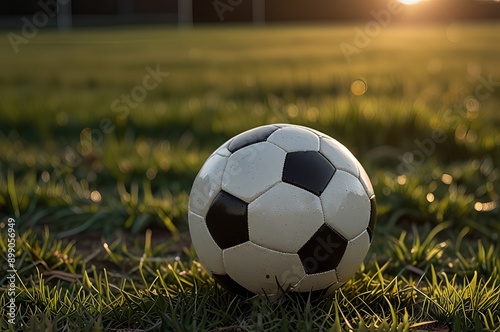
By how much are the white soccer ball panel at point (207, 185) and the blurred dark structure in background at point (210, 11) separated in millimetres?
21520

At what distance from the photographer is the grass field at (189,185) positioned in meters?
2.57

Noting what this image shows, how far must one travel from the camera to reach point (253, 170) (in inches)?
104

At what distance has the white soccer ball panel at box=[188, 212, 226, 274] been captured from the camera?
8.72 ft

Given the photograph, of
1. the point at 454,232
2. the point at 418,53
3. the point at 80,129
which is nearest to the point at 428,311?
the point at 454,232

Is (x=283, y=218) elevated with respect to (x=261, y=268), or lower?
elevated

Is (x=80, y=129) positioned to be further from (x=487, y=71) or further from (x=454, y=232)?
(x=487, y=71)

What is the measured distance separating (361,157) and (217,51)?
11.4 metres

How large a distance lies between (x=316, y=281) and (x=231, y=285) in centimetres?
34

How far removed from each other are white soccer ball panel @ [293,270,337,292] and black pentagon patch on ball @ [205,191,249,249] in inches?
10.9

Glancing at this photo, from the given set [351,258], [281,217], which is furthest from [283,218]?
[351,258]

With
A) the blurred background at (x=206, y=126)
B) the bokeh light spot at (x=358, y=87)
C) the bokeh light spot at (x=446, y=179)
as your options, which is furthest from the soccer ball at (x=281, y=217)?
the bokeh light spot at (x=358, y=87)

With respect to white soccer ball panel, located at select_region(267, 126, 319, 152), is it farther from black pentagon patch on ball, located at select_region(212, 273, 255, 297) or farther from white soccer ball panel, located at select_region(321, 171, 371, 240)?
black pentagon patch on ball, located at select_region(212, 273, 255, 297)

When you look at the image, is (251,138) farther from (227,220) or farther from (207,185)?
(227,220)

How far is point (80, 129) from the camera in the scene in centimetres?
663
